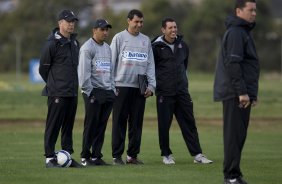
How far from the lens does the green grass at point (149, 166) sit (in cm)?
1273

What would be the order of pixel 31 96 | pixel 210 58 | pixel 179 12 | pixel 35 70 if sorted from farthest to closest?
pixel 179 12, pixel 210 58, pixel 35 70, pixel 31 96

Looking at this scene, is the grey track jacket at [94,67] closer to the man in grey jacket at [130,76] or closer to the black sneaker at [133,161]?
the man in grey jacket at [130,76]

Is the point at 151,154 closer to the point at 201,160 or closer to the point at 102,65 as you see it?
the point at 201,160

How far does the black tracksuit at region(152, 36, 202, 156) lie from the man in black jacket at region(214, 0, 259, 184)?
345 cm

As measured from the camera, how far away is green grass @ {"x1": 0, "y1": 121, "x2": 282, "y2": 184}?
12.7 meters

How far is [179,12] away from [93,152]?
7708cm

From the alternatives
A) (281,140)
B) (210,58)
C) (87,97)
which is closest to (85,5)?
(210,58)

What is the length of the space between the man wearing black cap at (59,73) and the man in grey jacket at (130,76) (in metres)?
1.08

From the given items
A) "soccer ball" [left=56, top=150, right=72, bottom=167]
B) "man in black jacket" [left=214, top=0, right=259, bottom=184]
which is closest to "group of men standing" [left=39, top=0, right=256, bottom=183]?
"soccer ball" [left=56, top=150, right=72, bottom=167]

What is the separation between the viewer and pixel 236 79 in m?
11.6

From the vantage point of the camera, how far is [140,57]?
15.2 m

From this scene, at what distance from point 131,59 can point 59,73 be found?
156cm

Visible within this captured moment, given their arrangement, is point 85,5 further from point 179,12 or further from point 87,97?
point 87,97

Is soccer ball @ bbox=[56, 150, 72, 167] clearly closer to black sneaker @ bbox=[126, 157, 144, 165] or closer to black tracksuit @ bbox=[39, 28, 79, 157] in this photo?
black tracksuit @ bbox=[39, 28, 79, 157]
